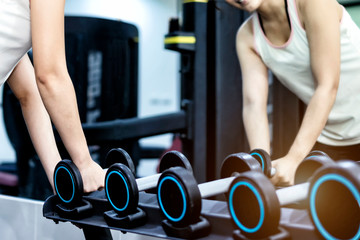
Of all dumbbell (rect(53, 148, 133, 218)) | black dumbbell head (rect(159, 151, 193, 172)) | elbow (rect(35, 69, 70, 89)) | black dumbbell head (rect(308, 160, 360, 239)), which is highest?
elbow (rect(35, 69, 70, 89))

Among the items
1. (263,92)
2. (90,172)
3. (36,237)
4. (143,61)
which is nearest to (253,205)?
(90,172)

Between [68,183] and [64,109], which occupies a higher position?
[64,109]

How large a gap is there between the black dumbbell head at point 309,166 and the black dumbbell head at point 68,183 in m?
0.52

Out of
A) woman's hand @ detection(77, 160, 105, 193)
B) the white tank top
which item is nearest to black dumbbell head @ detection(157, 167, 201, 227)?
woman's hand @ detection(77, 160, 105, 193)

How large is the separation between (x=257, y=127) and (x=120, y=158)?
1.57 feet

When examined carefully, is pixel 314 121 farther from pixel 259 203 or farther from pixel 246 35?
pixel 259 203

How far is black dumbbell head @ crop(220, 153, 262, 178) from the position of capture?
91 cm

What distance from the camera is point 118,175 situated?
0.88 meters

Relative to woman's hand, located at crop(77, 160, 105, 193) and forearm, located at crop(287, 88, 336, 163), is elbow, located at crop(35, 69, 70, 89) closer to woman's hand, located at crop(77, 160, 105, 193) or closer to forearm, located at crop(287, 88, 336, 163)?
woman's hand, located at crop(77, 160, 105, 193)

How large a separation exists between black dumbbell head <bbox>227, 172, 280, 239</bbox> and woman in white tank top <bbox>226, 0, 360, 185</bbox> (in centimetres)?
37

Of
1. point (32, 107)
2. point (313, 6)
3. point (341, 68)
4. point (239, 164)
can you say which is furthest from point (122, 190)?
point (341, 68)

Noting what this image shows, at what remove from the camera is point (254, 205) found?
0.68 meters

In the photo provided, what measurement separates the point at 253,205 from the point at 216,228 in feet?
0.43

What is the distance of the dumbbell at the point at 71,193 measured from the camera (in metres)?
0.96
